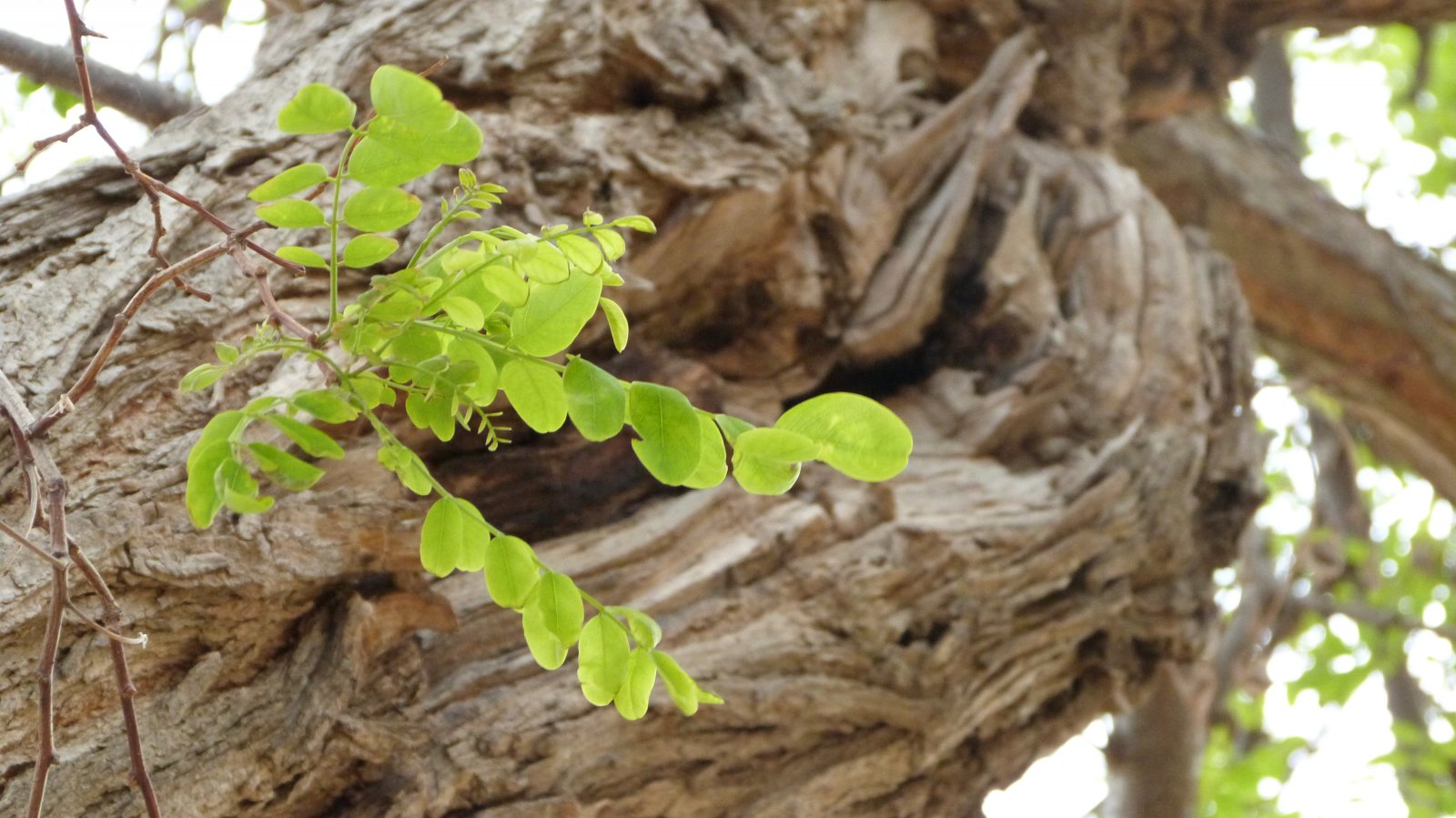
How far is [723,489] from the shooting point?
5.96 ft

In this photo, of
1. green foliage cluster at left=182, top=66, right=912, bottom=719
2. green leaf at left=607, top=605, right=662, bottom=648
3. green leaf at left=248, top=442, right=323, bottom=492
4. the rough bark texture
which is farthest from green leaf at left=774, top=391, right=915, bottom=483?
the rough bark texture

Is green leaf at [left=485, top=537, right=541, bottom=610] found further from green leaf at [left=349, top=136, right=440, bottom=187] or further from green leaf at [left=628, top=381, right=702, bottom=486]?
green leaf at [left=349, top=136, right=440, bottom=187]

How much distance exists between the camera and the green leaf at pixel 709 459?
2.92 feet

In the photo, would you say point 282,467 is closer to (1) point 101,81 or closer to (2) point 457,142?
(2) point 457,142

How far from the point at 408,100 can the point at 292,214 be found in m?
0.16

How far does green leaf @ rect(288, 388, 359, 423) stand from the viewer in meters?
0.80

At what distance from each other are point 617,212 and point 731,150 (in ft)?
0.85

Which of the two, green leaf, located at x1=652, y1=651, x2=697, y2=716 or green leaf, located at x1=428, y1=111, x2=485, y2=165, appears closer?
green leaf, located at x1=428, y1=111, x2=485, y2=165

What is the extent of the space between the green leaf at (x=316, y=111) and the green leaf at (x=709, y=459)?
323 mm

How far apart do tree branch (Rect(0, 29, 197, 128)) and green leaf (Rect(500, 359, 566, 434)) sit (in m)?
1.20

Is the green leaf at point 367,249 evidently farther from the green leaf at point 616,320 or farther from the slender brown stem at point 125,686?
the slender brown stem at point 125,686

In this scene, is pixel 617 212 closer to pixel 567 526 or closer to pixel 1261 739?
pixel 567 526

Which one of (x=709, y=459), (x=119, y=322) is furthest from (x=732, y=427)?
(x=119, y=322)

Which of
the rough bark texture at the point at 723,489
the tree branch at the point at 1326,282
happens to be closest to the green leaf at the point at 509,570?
the rough bark texture at the point at 723,489
